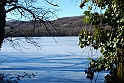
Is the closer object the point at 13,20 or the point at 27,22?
the point at 27,22

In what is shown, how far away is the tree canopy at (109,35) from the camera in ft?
9.34

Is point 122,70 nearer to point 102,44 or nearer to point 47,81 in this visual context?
point 102,44

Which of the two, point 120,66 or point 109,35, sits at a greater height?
point 109,35

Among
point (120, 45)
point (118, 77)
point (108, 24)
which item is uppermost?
point (108, 24)

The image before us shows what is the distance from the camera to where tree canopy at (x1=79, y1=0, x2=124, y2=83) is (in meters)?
2.85

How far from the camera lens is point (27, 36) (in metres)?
9.02

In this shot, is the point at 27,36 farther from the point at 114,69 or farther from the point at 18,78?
the point at 114,69

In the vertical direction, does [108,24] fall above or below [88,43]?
above

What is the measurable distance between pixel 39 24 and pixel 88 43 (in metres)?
5.11

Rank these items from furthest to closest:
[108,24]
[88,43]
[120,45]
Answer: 1. [88,43]
2. [108,24]
3. [120,45]

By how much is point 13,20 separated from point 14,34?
31.0 inches

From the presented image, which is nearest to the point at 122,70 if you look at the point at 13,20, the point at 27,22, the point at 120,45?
the point at 120,45

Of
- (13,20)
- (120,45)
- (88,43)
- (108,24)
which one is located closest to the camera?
(120,45)

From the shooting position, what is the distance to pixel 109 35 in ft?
→ 9.75
